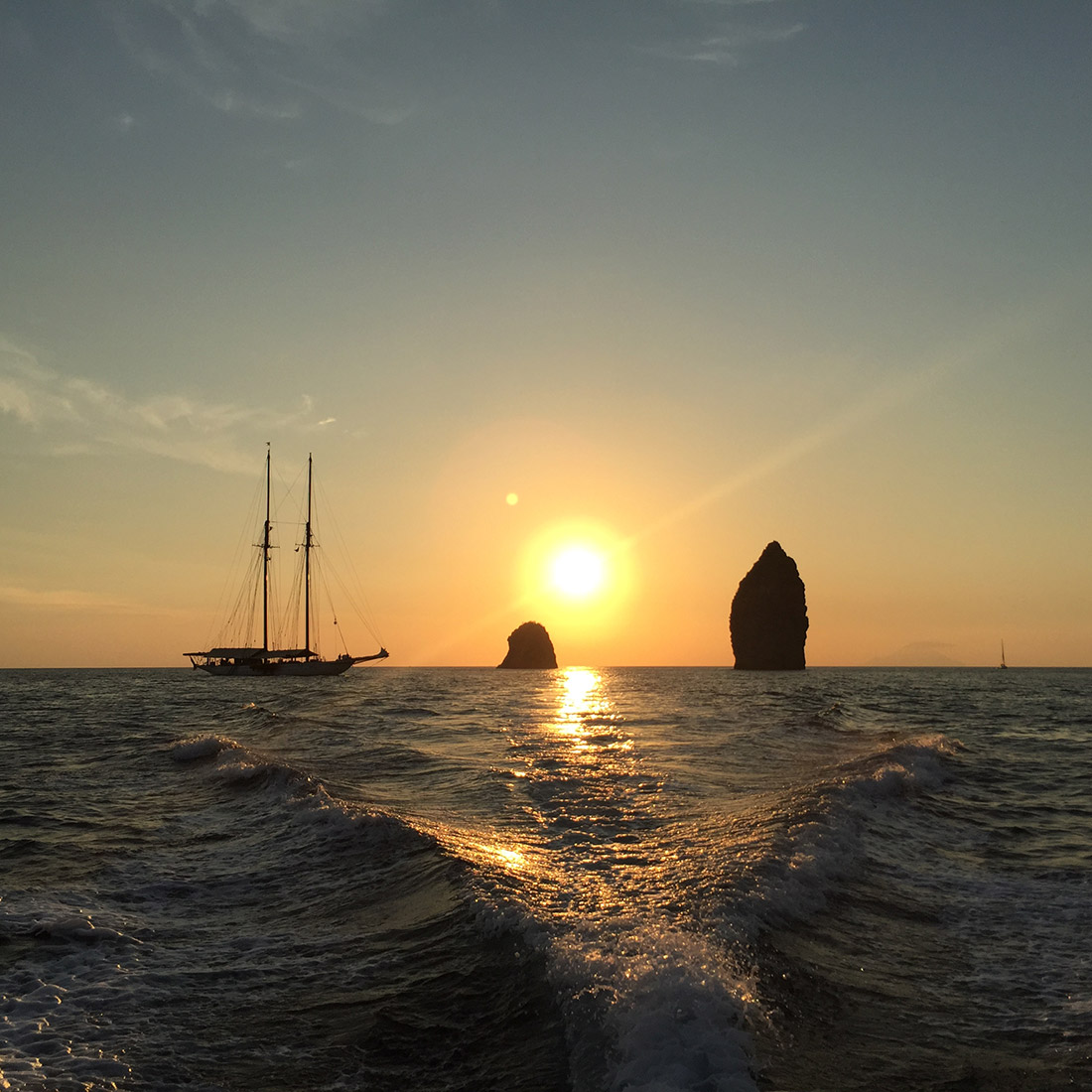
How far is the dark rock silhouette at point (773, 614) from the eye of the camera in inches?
5965

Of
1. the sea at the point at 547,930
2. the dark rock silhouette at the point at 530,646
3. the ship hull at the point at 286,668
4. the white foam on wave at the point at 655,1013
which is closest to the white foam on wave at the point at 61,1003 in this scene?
the sea at the point at 547,930

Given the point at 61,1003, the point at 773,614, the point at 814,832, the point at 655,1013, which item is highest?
the point at 773,614

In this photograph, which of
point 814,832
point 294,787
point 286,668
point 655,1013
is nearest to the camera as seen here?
point 655,1013

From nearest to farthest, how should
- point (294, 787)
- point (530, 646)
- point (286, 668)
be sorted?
point (294, 787)
point (286, 668)
point (530, 646)

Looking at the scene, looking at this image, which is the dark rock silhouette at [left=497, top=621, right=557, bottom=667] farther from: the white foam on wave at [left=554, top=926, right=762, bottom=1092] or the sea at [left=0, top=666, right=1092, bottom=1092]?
the white foam on wave at [left=554, top=926, right=762, bottom=1092]

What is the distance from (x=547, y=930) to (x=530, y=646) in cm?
17175

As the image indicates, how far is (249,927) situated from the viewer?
28.4ft

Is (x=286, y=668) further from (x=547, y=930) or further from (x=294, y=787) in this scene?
(x=547, y=930)

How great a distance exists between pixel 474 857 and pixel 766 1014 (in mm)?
5298

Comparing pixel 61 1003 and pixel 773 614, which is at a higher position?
pixel 773 614

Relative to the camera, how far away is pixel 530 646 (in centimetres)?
17850

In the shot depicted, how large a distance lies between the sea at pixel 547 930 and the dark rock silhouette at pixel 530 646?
159 metres

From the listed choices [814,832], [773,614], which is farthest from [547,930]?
[773,614]

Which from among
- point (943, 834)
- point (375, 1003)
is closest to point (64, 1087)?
point (375, 1003)
